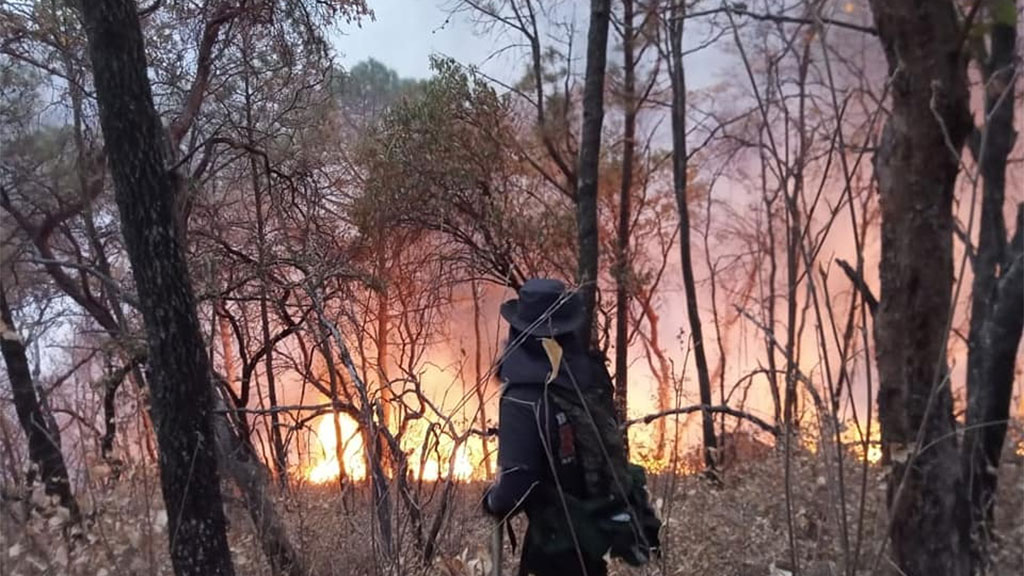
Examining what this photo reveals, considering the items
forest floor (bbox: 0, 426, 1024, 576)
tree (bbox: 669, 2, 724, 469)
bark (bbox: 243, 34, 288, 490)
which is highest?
tree (bbox: 669, 2, 724, 469)

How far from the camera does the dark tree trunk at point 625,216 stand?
6.96m

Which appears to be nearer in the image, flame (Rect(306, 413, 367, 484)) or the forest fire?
the forest fire

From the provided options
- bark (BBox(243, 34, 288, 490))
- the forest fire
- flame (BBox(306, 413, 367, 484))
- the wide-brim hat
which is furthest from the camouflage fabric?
bark (BBox(243, 34, 288, 490))

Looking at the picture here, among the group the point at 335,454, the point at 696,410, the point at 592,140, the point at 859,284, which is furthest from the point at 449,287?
the point at 859,284

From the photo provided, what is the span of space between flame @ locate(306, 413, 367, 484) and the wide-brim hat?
2.29 ft

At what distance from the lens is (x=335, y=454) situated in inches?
113

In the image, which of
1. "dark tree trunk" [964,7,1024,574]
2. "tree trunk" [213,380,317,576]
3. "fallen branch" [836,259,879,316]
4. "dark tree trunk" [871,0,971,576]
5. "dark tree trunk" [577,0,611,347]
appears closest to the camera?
"fallen branch" [836,259,879,316]

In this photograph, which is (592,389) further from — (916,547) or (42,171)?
(42,171)

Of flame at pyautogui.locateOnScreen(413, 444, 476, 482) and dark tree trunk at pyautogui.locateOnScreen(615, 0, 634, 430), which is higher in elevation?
dark tree trunk at pyautogui.locateOnScreen(615, 0, 634, 430)

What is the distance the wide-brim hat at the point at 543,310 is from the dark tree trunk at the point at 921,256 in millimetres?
822

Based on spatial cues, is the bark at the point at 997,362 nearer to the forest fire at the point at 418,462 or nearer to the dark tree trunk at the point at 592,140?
the dark tree trunk at the point at 592,140

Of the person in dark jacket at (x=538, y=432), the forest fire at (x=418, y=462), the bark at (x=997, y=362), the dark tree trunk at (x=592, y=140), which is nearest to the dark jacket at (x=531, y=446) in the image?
the person in dark jacket at (x=538, y=432)

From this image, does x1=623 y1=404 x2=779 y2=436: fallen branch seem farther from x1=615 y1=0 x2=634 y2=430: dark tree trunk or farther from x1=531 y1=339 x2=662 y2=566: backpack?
x1=615 y1=0 x2=634 y2=430: dark tree trunk

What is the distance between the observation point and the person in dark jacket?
190cm
